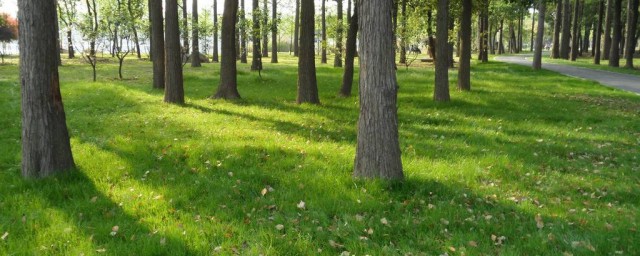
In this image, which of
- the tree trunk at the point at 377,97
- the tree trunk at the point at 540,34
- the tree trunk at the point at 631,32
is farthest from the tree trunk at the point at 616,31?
the tree trunk at the point at 377,97

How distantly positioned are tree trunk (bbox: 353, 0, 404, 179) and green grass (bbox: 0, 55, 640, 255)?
0.29 metres

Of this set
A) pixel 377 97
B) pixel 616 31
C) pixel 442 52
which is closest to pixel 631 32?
pixel 616 31

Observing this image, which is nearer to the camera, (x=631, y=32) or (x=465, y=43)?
(x=465, y=43)

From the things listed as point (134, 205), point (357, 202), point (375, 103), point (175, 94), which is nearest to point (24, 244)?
point (134, 205)

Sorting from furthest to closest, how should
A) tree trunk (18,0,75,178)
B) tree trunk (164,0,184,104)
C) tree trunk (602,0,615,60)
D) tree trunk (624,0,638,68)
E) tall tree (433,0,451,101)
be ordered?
tree trunk (602,0,615,60)
tree trunk (624,0,638,68)
tree trunk (164,0,184,104)
tall tree (433,0,451,101)
tree trunk (18,0,75,178)

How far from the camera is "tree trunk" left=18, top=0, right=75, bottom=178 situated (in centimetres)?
629

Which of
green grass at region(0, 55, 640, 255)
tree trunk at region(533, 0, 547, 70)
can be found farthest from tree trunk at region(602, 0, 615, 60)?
green grass at region(0, 55, 640, 255)

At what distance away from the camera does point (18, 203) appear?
5738 mm

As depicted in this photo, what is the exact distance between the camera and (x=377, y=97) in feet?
20.5

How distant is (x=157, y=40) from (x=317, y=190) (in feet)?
43.4

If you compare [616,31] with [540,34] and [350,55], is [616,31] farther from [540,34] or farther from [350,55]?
[350,55]

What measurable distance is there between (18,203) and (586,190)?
24.1 ft

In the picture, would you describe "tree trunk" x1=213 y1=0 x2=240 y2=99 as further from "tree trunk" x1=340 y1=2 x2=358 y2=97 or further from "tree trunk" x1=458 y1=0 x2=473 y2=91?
"tree trunk" x1=458 y1=0 x2=473 y2=91

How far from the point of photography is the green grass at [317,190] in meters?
4.75
